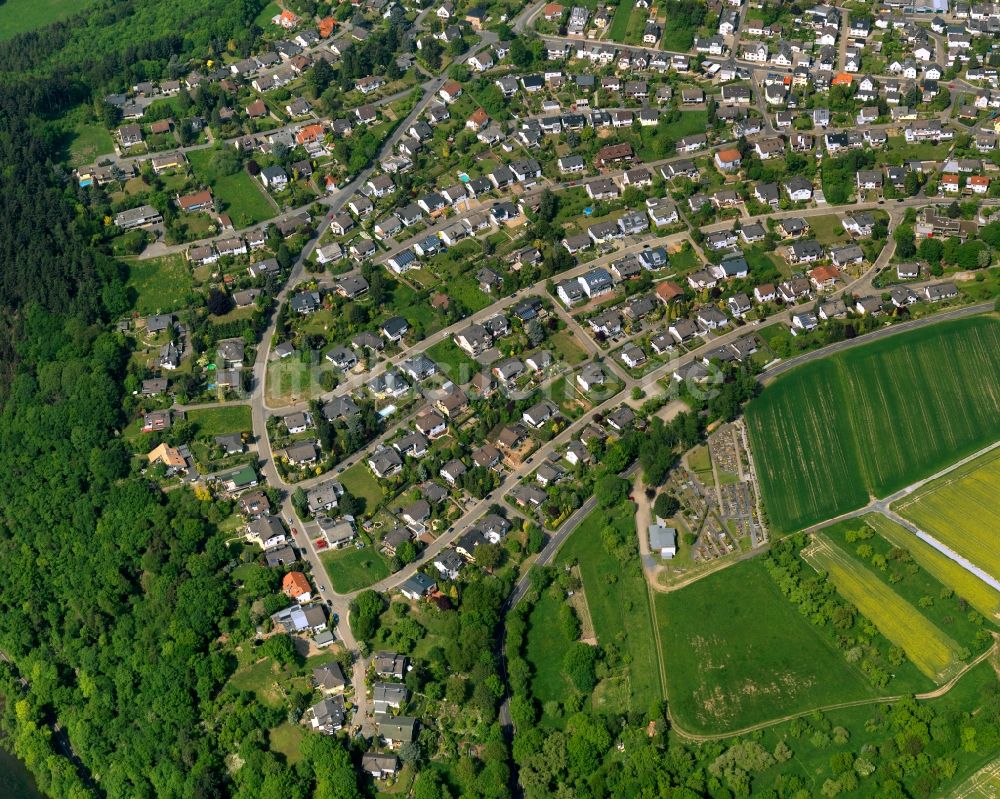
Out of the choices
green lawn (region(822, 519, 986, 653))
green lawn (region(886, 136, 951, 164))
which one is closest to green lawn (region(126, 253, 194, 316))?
green lawn (region(822, 519, 986, 653))

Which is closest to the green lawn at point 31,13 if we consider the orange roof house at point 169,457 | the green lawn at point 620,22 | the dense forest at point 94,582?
the dense forest at point 94,582

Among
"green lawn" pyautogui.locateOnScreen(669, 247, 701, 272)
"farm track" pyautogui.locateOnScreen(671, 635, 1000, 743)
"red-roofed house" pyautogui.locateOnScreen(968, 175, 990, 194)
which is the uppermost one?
"green lawn" pyautogui.locateOnScreen(669, 247, 701, 272)

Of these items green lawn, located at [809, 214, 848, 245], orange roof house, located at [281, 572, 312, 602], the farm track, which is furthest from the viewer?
green lawn, located at [809, 214, 848, 245]

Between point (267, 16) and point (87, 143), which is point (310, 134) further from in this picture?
point (267, 16)

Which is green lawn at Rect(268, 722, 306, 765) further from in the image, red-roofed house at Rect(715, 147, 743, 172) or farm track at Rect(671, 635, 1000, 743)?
red-roofed house at Rect(715, 147, 743, 172)

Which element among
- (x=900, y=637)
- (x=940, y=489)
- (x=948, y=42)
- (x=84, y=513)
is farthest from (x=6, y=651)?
(x=948, y=42)
